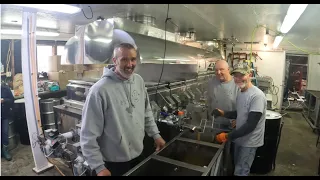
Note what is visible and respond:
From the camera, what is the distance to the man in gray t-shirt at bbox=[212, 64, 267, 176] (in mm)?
1687

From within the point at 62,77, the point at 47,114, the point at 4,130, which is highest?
the point at 62,77

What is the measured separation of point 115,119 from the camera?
1350 mm

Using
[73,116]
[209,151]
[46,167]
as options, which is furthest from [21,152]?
[209,151]

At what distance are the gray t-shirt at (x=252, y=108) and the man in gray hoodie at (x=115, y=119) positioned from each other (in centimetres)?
94

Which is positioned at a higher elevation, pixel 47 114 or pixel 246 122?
pixel 246 122

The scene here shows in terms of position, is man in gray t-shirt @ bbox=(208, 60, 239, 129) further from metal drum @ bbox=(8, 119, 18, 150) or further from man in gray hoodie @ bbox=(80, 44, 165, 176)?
metal drum @ bbox=(8, 119, 18, 150)

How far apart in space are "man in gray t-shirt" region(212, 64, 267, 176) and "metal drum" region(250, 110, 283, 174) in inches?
27.4

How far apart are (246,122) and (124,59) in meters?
1.15

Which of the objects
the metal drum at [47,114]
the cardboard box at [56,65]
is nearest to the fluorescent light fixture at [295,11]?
the metal drum at [47,114]

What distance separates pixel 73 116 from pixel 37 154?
33.7 inches

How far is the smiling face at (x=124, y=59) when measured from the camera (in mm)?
1369

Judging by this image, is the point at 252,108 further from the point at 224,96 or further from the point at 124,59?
the point at 124,59

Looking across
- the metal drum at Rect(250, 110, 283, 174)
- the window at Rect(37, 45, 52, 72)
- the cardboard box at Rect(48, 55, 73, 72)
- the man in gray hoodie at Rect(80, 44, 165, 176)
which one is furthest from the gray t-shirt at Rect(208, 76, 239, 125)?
the window at Rect(37, 45, 52, 72)

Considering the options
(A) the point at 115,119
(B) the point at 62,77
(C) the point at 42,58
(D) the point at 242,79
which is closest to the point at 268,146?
(D) the point at 242,79
